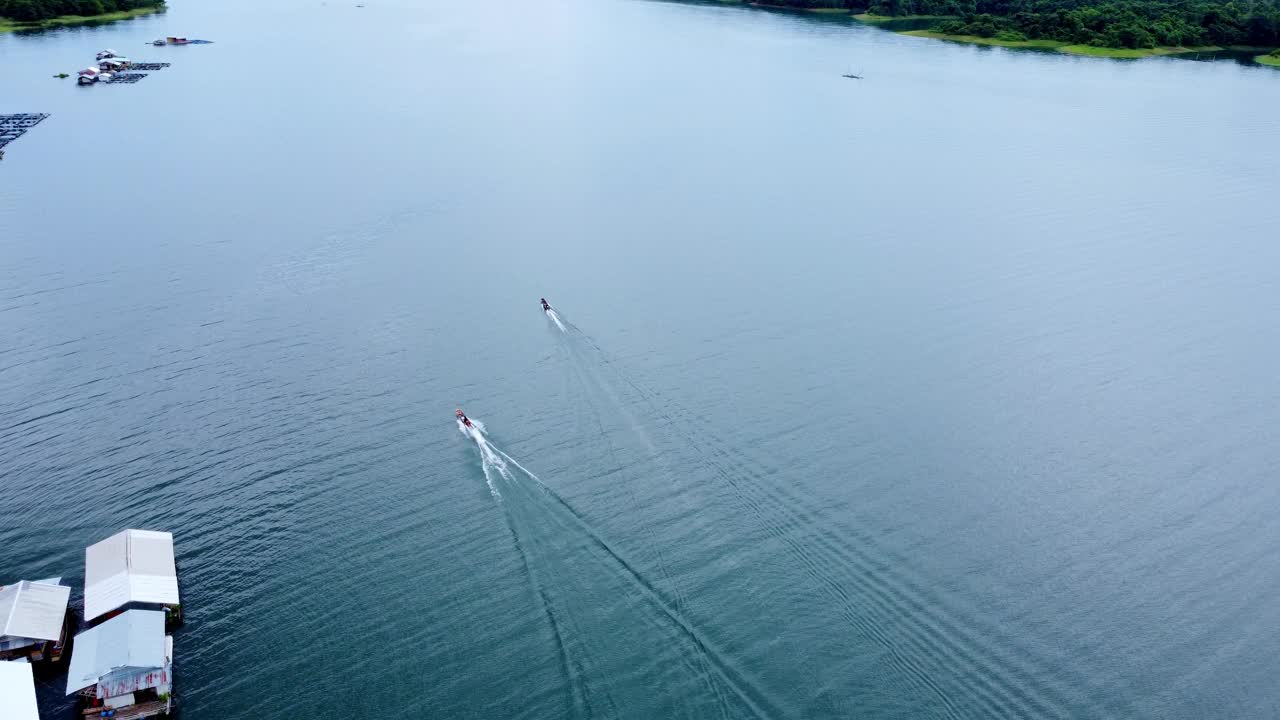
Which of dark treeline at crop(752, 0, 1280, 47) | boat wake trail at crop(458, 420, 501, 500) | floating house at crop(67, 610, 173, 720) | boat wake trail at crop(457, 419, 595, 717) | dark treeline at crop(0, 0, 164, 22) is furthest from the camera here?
dark treeline at crop(0, 0, 164, 22)

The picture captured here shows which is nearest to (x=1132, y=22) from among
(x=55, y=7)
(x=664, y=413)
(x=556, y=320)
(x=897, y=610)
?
(x=556, y=320)

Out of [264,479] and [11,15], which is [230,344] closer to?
[264,479]

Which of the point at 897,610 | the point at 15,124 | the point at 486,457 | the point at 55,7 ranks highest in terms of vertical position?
the point at 55,7

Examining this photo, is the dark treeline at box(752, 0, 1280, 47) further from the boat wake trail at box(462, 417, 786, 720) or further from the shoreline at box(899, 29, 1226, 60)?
the boat wake trail at box(462, 417, 786, 720)

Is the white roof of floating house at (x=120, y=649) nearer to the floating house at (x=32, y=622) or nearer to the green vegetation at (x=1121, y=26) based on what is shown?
the floating house at (x=32, y=622)

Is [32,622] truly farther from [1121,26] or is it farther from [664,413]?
[1121,26]

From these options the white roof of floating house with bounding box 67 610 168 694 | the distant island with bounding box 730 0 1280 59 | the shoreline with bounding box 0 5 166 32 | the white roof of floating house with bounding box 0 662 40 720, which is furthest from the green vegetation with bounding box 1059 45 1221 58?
the shoreline with bounding box 0 5 166 32
